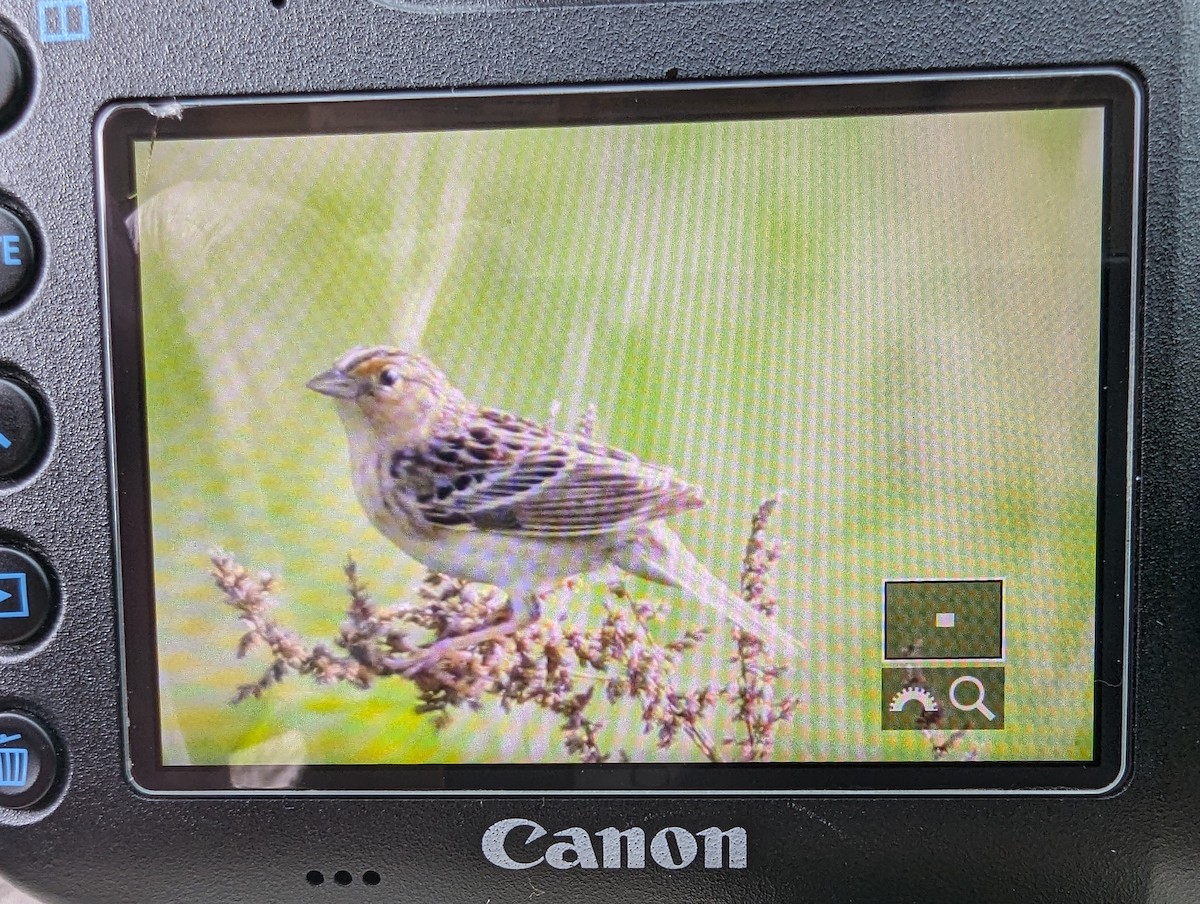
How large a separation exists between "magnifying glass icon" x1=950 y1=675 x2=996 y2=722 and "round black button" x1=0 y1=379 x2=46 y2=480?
0.56m

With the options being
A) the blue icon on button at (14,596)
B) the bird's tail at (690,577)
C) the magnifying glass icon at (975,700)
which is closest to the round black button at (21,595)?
the blue icon on button at (14,596)

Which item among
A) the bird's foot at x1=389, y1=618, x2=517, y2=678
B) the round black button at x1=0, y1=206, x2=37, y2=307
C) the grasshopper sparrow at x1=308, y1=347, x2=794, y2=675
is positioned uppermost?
the round black button at x1=0, y1=206, x2=37, y2=307

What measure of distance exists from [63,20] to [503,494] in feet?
1.20

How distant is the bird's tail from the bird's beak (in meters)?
0.18

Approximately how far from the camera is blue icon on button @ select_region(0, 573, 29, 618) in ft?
1.63

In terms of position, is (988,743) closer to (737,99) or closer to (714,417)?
(714,417)

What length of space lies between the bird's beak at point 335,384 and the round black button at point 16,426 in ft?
0.53

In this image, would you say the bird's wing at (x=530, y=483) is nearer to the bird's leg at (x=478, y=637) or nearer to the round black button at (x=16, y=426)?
the bird's leg at (x=478, y=637)

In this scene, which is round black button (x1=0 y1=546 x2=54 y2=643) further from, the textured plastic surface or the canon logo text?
the canon logo text

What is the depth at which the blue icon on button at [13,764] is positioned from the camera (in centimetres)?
51

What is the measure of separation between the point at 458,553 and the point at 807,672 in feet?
0.71

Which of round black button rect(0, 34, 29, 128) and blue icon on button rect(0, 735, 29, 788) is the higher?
round black button rect(0, 34, 29, 128)

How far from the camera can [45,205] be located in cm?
49

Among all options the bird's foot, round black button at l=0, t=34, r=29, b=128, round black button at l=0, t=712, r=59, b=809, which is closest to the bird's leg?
the bird's foot
